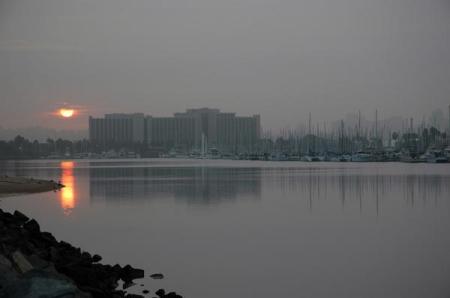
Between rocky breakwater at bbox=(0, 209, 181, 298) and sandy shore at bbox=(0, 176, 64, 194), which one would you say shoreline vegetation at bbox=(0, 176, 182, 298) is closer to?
rocky breakwater at bbox=(0, 209, 181, 298)

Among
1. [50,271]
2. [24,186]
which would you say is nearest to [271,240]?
[50,271]

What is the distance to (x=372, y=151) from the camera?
9244 centimetres

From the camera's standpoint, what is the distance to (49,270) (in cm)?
680

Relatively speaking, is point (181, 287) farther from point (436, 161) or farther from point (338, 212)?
point (436, 161)

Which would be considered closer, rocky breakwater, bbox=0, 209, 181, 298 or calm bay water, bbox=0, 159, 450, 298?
rocky breakwater, bbox=0, 209, 181, 298

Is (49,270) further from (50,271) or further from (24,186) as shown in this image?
(24,186)

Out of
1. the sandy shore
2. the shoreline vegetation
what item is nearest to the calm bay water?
the shoreline vegetation

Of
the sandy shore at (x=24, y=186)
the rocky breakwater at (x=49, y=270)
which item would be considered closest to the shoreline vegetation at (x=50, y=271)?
the rocky breakwater at (x=49, y=270)

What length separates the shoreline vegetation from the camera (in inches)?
231

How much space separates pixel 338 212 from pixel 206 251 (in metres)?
6.72

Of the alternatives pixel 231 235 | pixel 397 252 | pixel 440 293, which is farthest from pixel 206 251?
pixel 440 293

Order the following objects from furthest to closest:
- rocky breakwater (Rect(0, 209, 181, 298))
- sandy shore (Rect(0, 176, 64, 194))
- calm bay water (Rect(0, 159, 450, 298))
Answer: sandy shore (Rect(0, 176, 64, 194)) < calm bay water (Rect(0, 159, 450, 298)) < rocky breakwater (Rect(0, 209, 181, 298))

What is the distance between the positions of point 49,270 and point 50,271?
0.36 metres

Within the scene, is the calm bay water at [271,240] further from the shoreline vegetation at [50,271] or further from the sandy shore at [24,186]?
the sandy shore at [24,186]
